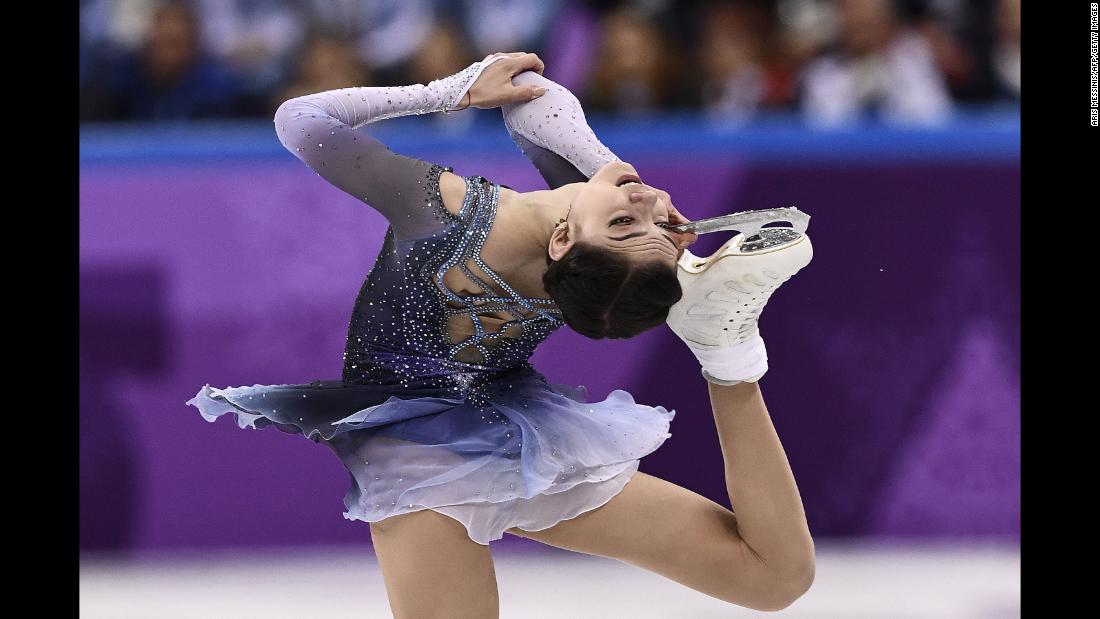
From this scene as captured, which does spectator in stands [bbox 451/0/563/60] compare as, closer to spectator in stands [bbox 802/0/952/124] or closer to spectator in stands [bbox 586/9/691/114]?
spectator in stands [bbox 586/9/691/114]

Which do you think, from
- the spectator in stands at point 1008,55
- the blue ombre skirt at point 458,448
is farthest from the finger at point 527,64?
the spectator in stands at point 1008,55

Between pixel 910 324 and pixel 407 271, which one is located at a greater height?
pixel 407 271

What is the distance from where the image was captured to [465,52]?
185 inches

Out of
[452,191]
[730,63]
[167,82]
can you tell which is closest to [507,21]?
[730,63]

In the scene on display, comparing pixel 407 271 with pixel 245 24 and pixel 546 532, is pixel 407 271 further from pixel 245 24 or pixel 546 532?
pixel 245 24

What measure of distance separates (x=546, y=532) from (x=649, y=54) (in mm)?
2966

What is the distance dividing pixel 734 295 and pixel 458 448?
0.51 metres

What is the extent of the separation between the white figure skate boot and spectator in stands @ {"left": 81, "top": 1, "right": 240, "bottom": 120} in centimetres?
309

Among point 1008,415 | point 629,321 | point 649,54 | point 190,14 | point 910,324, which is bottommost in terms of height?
point 1008,415

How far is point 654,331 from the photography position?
3461 mm

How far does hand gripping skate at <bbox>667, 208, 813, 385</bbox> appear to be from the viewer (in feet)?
6.29

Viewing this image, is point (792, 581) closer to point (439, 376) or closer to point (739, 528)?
point (739, 528)

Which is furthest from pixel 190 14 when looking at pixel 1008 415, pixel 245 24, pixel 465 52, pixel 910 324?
pixel 1008 415

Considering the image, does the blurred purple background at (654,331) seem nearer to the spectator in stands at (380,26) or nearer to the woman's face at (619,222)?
the spectator in stands at (380,26)
